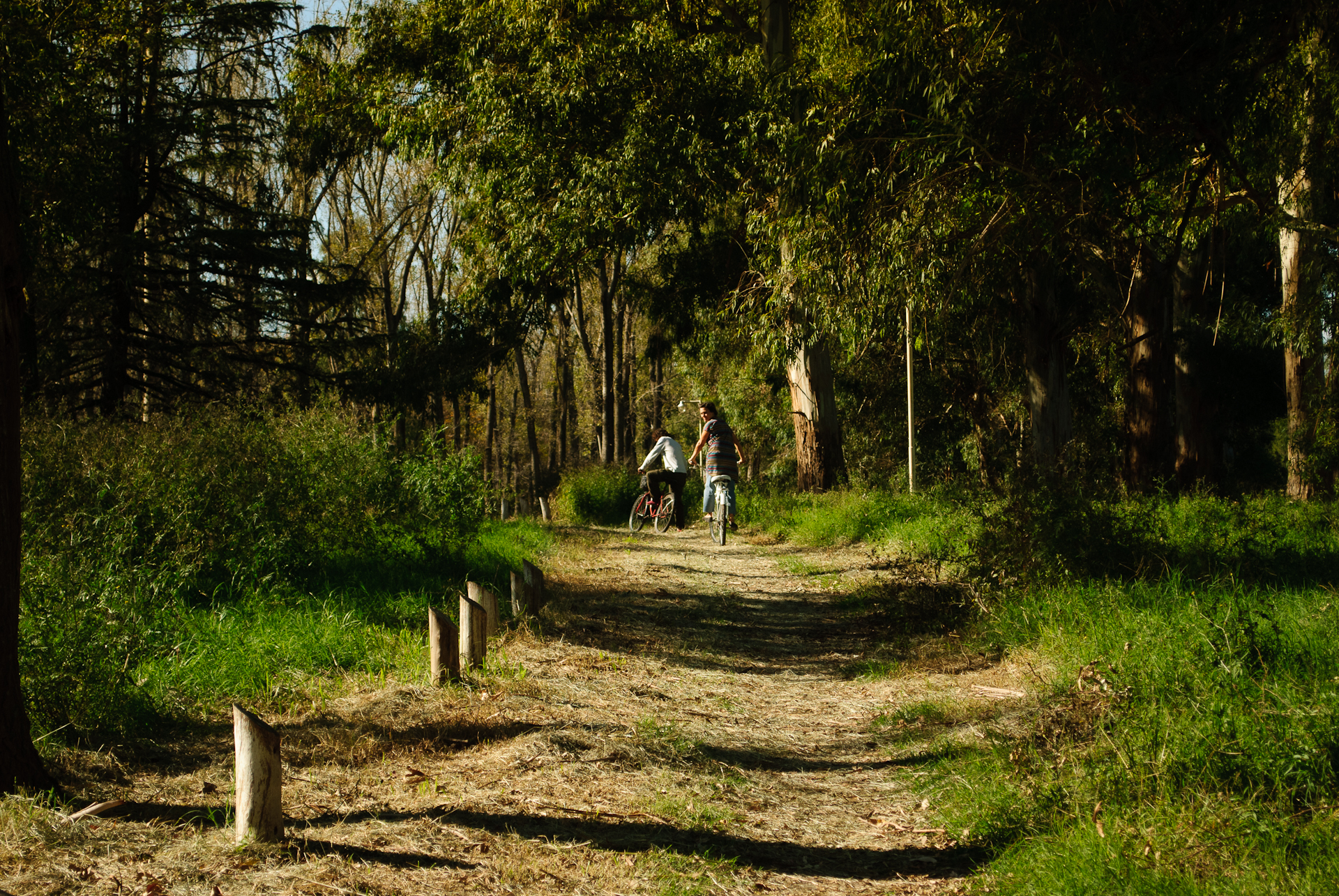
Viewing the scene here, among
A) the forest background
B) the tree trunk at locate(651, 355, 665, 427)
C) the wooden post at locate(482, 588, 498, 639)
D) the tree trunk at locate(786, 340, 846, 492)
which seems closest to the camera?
the wooden post at locate(482, 588, 498, 639)

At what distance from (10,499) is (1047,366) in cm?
1679

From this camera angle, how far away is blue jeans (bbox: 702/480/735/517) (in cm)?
1578

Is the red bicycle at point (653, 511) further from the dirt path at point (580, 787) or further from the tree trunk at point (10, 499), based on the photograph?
the tree trunk at point (10, 499)

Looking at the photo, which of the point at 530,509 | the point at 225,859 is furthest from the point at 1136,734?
the point at 530,509

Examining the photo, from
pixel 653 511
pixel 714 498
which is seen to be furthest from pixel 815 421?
pixel 714 498

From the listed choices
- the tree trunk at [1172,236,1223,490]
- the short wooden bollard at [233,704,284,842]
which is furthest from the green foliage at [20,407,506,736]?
the tree trunk at [1172,236,1223,490]

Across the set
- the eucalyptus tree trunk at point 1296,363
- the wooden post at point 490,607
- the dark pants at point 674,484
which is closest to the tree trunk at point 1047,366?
the eucalyptus tree trunk at point 1296,363

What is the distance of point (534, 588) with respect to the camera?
8656 mm

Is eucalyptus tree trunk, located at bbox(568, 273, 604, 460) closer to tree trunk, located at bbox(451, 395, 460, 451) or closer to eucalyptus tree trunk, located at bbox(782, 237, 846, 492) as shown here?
tree trunk, located at bbox(451, 395, 460, 451)

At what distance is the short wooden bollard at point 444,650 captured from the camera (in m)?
6.29

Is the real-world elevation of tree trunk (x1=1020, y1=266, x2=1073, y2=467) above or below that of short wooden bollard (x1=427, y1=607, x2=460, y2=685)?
above

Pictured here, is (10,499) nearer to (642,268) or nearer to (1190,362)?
(1190,362)

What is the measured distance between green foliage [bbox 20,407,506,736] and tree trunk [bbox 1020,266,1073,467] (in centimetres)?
998

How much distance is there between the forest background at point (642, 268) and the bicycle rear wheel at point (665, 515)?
11.1 ft
